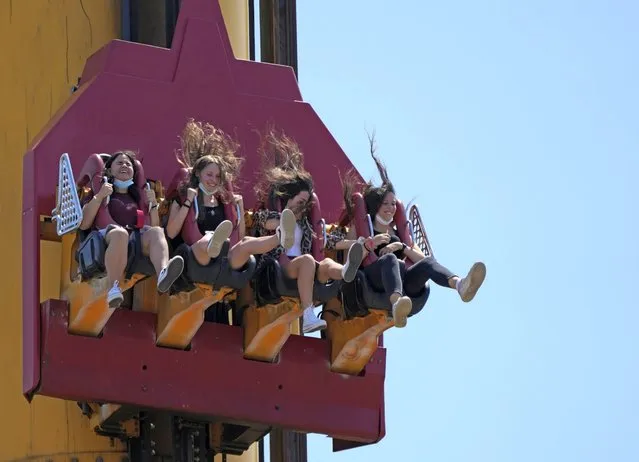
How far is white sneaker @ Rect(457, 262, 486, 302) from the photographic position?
1255cm

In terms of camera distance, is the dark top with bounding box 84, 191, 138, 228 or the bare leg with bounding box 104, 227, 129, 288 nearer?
the bare leg with bounding box 104, 227, 129, 288

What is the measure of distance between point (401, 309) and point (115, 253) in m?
1.53

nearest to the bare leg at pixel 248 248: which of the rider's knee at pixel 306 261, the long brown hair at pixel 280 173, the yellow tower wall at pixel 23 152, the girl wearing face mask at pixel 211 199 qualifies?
the girl wearing face mask at pixel 211 199

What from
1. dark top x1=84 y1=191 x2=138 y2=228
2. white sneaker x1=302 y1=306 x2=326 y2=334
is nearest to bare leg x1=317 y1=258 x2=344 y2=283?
white sneaker x1=302 y1=306 x2=326 y2=334

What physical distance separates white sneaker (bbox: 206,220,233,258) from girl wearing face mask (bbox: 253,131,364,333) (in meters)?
0.36

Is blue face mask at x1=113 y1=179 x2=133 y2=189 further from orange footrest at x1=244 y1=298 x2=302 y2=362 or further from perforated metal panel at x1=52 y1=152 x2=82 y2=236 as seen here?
orange footrest at x1=244 y1=298 x2=302 y2=362

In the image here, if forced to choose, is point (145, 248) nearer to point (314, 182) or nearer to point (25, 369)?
point (25, 369)

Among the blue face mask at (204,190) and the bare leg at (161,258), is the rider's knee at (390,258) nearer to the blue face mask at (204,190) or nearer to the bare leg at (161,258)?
the blue face mask at (204,190)

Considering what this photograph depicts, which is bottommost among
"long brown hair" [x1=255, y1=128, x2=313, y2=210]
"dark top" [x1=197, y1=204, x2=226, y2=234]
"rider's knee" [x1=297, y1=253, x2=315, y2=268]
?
"rider's knee" [x1=297, y1=253, x2=315, y2=268]

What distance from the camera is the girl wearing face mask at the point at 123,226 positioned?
484 inches

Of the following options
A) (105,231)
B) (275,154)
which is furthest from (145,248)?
(275,154)

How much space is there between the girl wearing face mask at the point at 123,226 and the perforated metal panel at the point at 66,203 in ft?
0.19

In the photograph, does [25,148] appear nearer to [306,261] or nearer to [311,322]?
[306,261]

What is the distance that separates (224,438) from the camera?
14.2 m
